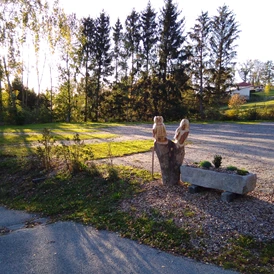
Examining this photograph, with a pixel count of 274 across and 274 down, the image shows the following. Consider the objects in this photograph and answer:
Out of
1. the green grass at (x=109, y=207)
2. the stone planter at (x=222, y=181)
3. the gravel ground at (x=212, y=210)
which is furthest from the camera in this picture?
the stone planter at (x=222, y=181)

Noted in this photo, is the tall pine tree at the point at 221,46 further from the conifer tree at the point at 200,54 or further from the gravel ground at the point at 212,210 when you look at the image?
the gravel ground at the point at 212,210

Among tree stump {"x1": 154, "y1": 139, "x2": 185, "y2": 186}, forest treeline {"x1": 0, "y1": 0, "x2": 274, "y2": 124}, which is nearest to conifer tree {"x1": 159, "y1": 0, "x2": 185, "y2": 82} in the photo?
forest treeline {"x1": 0, "y1": 0, "x2": 274, "y2": 124}

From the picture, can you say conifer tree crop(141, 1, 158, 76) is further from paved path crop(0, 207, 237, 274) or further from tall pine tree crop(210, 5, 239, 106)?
paved path crop(0, 207, 237, 274)

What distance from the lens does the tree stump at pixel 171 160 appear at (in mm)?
4963

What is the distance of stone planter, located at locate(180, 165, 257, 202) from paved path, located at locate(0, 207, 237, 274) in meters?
1.46

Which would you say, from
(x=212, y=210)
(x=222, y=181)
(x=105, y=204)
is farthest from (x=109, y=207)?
(x=222, y=181)

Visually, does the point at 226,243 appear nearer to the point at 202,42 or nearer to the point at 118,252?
the point at 118,252

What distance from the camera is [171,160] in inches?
196

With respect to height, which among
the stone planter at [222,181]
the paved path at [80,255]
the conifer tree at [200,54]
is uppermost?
the conifer tree at [200,54]

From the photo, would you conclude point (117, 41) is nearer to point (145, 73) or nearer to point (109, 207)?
point (145, 73)

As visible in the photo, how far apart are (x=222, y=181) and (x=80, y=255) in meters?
2.23

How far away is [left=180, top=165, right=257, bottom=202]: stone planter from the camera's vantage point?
13.2 feet

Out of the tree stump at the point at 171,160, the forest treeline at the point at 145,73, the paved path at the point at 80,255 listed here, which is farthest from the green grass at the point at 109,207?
the forest treeline at the point at 145,73

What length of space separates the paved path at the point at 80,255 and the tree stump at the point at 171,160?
5.45 ft
